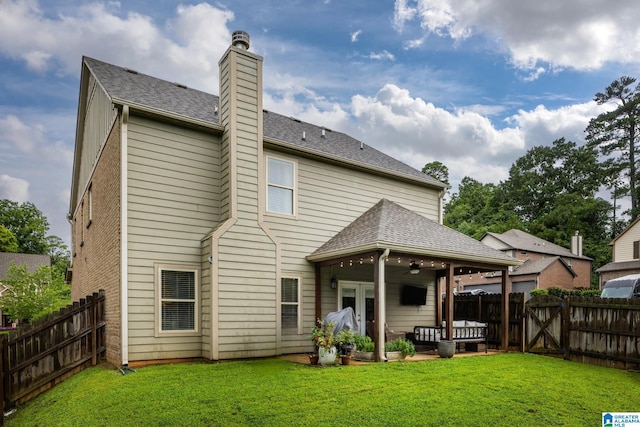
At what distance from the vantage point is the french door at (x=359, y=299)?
12.1m

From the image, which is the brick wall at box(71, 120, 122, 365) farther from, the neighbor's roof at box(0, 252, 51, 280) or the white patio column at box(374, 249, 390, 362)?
the neighbor's roof at box(0, 252, 51, 280)

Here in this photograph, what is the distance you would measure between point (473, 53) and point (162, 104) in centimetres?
1140

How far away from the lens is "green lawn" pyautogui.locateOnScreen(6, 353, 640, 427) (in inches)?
213

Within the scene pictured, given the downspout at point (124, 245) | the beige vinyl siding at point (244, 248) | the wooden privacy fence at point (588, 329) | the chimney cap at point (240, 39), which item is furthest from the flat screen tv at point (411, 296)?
the chimney cap at point (240, 39)

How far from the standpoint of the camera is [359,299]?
12.5 metres

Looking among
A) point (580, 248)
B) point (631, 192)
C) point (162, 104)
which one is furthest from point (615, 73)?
point (162, 104)

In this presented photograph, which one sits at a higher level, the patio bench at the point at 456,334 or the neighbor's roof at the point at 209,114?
the neighbor's roof at the point at 209,114

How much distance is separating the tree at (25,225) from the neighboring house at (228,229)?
4390 cm

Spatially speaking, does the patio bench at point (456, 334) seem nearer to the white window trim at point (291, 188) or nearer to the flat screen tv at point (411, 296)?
the flat screen tv at point (411, 296)

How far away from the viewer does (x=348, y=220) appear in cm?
1263

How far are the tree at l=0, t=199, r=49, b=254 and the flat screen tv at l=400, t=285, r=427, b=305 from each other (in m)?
49.2

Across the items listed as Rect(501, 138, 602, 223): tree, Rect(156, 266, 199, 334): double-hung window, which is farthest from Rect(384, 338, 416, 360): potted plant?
Rect(501, 138, 602, 223): tree

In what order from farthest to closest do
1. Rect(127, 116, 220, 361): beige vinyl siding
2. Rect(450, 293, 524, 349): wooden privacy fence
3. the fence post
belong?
Rect(450, 293, 524, 349): wooden privacy fence, Rect(127, 116, 220, 361): beige vinyl siding, the fence post

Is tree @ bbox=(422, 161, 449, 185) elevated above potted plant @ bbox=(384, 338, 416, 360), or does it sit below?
above
